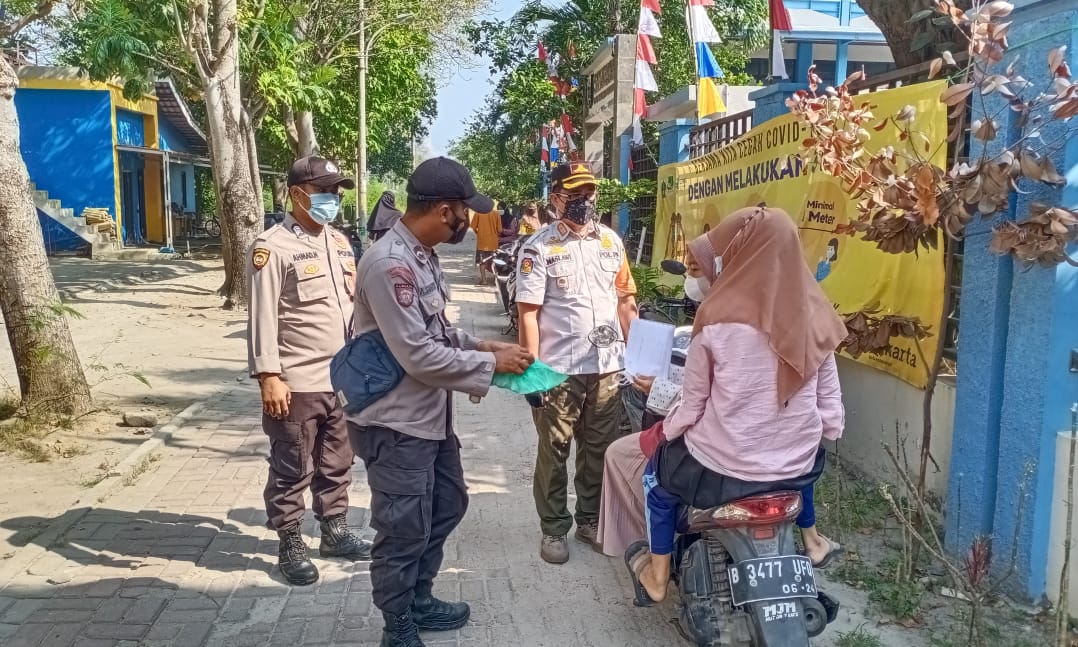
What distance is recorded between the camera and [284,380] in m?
4.02

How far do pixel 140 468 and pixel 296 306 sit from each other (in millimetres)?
2332

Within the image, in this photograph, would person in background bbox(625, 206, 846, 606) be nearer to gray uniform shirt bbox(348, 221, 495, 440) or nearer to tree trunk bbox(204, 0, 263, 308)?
gray uniform shirt bbox(348, 221, 495, 440)

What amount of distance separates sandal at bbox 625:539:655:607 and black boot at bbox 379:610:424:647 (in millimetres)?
853

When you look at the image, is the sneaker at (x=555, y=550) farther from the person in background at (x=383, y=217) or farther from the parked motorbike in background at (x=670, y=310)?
the person in background at (x=383, y=217)

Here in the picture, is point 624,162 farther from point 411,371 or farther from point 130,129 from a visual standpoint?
point 130,129

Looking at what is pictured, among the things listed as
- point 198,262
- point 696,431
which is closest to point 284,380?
point 696,431

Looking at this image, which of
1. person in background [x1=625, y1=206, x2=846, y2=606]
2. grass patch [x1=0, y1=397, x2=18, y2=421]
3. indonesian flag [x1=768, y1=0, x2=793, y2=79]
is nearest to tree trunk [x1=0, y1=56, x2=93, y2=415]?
grass patch [x1=0, y1=397, x2=18, y2=421]

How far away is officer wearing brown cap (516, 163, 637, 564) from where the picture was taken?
4219 mm

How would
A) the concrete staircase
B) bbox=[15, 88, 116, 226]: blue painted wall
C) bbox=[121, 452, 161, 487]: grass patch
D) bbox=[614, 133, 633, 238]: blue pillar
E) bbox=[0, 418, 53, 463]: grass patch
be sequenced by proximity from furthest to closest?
bbox=[15, 88, 116, 226]: blue painted wall → the concrete staircase → bbox=[614, 133, 633, 238]: blue pillar → bbox=[0, 418, 53, 463]: grass patch → bbox=[121, 452, 161, 487]: grass patch

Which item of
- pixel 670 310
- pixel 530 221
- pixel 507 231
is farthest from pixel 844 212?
pixel 507 231

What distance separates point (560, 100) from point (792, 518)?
1633 centimetres

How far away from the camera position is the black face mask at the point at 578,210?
4223 mm

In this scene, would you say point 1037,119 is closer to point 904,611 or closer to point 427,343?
point 904,611

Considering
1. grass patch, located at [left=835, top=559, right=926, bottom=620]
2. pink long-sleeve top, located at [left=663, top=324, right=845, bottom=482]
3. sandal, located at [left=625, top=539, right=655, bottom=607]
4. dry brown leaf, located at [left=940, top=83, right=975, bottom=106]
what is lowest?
grass patch, located at [left=835, top=559, right=926, bottom=620]
